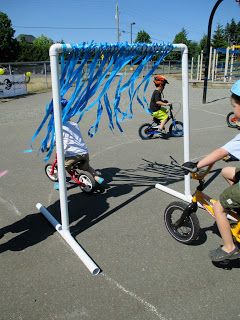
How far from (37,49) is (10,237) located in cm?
6822

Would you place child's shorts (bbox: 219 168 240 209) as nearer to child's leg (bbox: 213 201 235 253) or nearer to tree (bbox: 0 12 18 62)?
child's leg (bbox: 213 201 235 253)

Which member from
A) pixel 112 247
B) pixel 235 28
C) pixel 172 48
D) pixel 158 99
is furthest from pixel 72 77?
pixel 235 28

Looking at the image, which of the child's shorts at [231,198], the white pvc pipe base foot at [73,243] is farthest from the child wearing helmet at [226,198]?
the white pvc pipe base foot at [73,243]

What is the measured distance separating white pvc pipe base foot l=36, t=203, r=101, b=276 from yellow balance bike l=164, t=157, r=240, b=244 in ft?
3.38

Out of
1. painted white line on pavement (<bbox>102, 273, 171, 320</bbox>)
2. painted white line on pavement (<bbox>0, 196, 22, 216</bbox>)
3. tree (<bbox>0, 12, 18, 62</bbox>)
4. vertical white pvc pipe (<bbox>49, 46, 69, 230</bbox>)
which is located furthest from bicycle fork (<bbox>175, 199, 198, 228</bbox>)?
tree (<bbox>0, 12, 18, 62</bbox>)

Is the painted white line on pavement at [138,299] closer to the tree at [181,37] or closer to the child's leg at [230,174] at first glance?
the child's leg at [230,174]

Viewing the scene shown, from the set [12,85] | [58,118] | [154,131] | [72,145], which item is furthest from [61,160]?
[12,85]

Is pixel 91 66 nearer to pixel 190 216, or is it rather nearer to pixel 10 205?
pixel 190 216

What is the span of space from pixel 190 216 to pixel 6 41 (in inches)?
2461

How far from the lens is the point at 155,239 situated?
3807 mm

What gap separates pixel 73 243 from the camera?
3680 mm

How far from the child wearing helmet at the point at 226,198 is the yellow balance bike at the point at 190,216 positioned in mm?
126

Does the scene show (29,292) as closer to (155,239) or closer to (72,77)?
(155,239)

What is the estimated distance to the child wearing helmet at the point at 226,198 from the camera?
2854 mm
